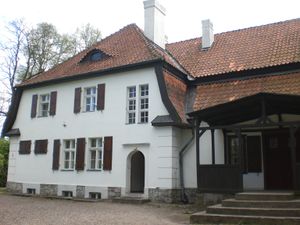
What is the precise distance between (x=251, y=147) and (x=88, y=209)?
6986 mm

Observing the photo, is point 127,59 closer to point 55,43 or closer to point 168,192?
point 168,192

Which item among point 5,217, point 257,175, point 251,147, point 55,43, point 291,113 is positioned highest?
point 55,43

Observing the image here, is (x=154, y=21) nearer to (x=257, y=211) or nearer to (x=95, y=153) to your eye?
(x=95, y=153)

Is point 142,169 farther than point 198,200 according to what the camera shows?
Yes

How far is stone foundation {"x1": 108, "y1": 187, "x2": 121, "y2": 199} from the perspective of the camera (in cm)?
A: 1745

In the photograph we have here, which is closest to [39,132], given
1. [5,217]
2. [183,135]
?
[183,135]

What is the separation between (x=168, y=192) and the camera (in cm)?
1620

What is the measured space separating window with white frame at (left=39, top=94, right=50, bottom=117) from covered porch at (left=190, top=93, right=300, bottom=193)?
9.41 m

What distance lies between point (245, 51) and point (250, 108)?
5555mm

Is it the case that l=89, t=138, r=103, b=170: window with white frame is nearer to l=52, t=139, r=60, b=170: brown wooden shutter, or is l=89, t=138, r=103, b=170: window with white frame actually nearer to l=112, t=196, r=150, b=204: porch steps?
l=52, t=139, r=60, b=170: brown wooden shutter

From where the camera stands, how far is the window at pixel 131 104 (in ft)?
59.2

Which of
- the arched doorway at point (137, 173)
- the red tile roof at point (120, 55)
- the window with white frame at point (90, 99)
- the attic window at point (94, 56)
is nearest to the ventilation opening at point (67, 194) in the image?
the arched doorway at point (137, 173)

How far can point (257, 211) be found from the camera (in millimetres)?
10664

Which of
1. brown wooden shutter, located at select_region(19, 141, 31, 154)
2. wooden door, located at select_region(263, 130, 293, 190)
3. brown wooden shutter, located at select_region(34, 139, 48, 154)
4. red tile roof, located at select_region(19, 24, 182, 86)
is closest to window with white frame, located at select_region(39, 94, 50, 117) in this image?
red tile roof, located at select_region(19, 24, 182, 86)
